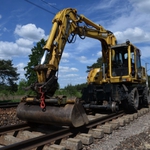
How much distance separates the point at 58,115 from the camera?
19.7 feet

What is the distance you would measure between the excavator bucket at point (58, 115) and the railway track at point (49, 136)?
12.0 inches

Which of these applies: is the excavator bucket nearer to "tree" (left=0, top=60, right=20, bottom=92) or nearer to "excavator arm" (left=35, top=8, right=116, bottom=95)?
"excavator arm" (left=35, top=8, right=116, bottom=95)

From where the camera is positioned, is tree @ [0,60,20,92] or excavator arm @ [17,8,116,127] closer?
excavator arm @ [17,8,116,127]

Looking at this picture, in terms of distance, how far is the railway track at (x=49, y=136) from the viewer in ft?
16.5

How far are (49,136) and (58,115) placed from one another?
2.21 ft

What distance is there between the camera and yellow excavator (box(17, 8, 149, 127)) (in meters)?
6.19

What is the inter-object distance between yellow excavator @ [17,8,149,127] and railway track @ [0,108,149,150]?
0.31m

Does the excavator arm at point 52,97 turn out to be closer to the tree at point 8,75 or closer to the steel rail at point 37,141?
the steel rail at point 37,141

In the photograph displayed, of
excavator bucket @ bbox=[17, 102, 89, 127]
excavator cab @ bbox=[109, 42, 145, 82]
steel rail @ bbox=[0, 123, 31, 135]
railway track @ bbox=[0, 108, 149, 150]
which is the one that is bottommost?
railway track @ bbox=[0, 108, 149, 150]

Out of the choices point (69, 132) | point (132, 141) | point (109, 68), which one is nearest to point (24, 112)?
point (69, 132)

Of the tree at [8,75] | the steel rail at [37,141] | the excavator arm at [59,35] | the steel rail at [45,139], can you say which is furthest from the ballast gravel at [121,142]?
the tree at [8,75]

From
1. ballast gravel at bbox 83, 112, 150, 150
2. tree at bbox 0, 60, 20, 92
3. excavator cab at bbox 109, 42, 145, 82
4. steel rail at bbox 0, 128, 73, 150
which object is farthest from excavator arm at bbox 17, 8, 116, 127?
tree at bbox 0, 60, 20, 92

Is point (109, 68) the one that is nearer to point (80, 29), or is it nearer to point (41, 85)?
point (80, 29)

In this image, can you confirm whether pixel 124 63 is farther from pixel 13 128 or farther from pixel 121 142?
pixel 13 128
